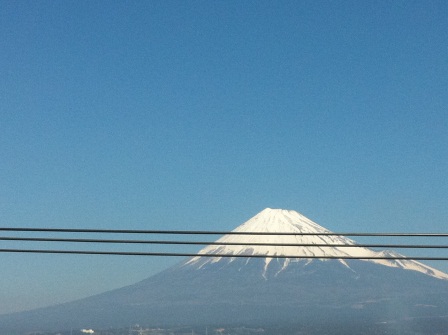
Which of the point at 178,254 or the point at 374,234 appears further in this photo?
the point at 178,254

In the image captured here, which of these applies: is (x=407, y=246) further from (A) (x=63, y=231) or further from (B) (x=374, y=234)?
(A) (x=63, y=231)

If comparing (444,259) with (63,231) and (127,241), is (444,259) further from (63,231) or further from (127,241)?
(63,231)

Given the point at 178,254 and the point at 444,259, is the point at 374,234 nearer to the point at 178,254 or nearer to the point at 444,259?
the point at 444,259

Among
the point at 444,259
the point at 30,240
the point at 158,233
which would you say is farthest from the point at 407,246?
the point at 30,240

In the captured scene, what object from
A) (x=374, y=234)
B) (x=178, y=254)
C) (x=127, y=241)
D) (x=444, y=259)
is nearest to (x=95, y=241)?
(x=127, y=241)

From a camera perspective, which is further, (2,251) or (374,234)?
(2,251)

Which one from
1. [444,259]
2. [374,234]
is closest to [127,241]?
[374,234]
